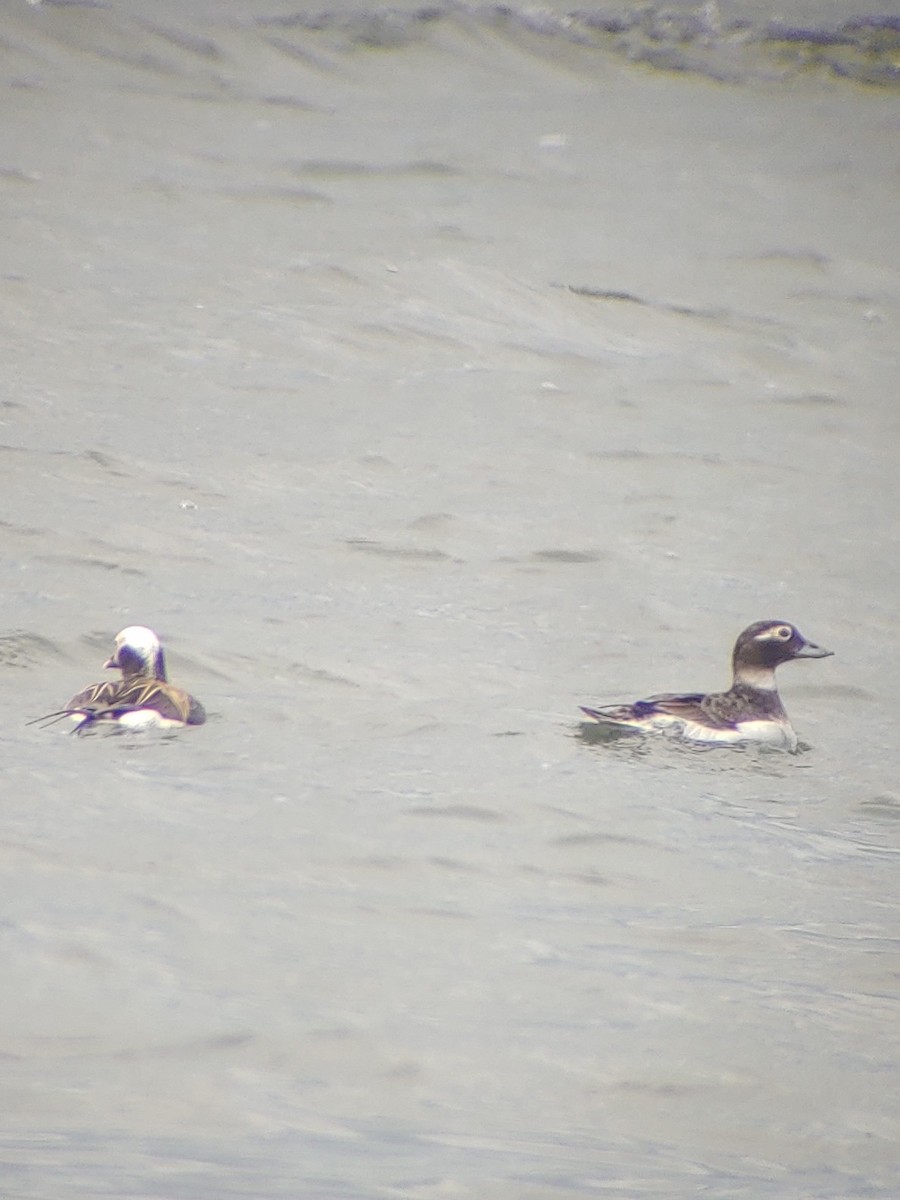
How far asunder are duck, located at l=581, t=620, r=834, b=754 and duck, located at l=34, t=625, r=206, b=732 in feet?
5.93

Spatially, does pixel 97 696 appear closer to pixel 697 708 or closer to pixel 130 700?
pixel 130 700

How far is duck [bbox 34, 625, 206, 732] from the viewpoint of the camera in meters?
8.89

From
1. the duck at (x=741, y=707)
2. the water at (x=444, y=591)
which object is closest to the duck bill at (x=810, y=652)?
the duck at (x=741, y=707)

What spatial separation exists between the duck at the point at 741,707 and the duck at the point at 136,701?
181 centimetres

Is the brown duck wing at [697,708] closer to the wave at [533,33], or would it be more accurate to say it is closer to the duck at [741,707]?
the duck at [741,707]

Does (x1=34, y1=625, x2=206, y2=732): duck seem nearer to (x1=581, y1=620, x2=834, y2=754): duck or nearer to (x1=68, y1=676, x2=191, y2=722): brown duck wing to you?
(x1=68, y1=676, x2=191, y2=722): brown duck wing

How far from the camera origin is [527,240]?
1867cm

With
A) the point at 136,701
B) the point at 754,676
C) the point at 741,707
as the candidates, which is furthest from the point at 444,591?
the point at 136,701

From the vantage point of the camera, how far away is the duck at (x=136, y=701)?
29.2 ft

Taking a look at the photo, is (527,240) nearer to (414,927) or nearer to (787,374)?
(787,374)

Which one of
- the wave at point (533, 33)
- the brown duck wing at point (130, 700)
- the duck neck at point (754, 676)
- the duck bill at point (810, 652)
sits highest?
the wave at point (533, 33)

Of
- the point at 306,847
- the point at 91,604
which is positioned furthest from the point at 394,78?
the point at 306,847

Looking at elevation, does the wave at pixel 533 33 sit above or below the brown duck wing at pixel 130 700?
above

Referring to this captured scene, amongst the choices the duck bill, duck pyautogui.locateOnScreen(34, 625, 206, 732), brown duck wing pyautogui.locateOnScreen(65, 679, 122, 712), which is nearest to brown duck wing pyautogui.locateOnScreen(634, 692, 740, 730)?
the duck bill
